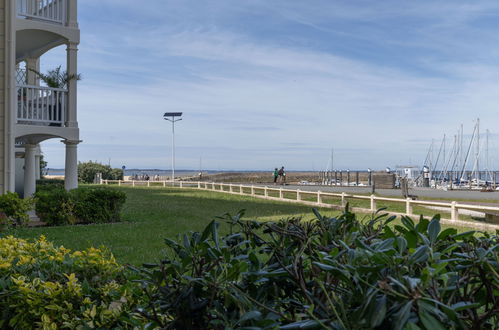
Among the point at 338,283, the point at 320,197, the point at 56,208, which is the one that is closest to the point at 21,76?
the point at 56,208

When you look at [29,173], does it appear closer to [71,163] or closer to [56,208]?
[71,163]

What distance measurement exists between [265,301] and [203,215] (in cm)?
1510

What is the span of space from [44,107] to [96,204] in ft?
10.9

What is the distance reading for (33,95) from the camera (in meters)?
13.7

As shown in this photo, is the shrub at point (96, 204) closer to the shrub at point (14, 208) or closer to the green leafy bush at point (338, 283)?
the shrub at point (14, 208)

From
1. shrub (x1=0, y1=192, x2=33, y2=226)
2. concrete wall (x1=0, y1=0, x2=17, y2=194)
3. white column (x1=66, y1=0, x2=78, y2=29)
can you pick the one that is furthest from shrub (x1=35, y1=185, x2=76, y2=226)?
white column (x1=66, y1=0, x2=78, y2=29)

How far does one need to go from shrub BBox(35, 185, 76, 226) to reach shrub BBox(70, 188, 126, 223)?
197 mm

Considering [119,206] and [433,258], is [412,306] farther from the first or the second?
[119,206]

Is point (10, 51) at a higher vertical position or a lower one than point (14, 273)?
Answer: higher

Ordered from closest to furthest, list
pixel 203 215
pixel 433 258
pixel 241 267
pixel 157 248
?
1. pixel 433 258
2. pixel 241 267
3. pixel 157 248
4. pixel 203 215

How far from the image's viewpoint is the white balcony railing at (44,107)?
13.6m

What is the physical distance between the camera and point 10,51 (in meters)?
13.1

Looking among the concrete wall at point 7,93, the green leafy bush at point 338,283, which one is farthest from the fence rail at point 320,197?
the green leafy bush at point 338,283

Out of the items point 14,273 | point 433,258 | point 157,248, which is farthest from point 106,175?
point 433,258
